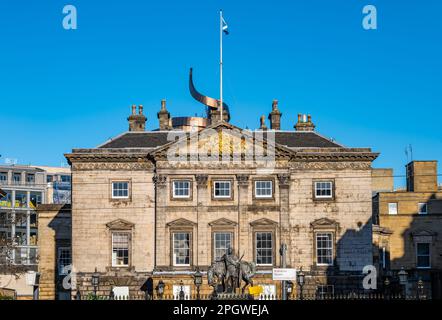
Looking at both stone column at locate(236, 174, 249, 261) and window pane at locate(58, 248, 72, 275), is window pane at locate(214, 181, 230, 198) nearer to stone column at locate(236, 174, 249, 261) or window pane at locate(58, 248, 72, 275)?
stone column at locate(236, 174, 249, 261)

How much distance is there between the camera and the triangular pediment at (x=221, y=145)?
188 feet

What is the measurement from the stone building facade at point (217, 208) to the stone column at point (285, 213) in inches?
2.6

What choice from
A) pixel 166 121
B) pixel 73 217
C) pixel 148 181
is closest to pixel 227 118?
pixel 166 121

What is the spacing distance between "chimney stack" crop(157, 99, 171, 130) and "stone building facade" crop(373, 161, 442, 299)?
18.4 metres

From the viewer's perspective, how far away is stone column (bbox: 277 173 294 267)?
186ft

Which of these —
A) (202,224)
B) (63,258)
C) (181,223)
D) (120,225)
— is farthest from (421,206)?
(63,258)

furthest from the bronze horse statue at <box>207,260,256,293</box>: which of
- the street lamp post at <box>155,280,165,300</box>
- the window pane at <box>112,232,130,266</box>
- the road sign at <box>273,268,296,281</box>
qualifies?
the window pane at <box>112,232,130,266</box>

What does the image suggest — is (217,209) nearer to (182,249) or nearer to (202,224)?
(202,224)

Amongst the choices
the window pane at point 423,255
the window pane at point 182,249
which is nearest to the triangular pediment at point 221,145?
the window pane at point 182,249

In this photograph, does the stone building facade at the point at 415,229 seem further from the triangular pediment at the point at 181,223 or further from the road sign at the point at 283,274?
the road sign at the point at 283,274

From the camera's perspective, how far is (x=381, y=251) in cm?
6794

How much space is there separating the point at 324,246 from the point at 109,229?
14323mm

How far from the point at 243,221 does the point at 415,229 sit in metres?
21.5

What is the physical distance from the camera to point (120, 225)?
57.2 m
